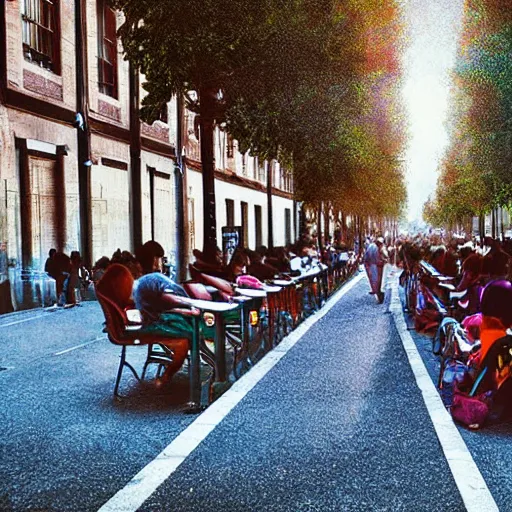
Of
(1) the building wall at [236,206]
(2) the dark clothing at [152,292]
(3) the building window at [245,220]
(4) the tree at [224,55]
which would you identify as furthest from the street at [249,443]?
(3) the building window at [245,220]

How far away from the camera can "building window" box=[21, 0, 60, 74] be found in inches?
844

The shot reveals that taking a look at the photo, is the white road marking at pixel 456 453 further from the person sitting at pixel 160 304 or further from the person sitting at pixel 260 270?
the person sitting at pixel 260 270

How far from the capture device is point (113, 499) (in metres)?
5.21

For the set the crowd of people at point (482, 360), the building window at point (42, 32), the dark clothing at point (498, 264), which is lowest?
the crowd of people at point (482, 360)

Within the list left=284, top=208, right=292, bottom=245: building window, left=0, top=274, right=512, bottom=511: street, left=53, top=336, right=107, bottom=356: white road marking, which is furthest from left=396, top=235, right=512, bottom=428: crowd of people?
left=284, top=208, right=292, bottom=245: building window

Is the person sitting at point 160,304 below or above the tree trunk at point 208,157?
below

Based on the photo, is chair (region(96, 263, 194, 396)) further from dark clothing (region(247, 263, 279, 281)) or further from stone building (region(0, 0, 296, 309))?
stone building (region(0, 0, 296, 309))

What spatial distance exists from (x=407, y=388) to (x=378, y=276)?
13507 mm

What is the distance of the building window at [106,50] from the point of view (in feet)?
85.8

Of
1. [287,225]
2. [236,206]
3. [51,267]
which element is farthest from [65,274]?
[287,225]

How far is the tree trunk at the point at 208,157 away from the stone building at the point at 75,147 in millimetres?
4434

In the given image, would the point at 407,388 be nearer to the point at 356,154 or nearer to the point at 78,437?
the point at 78,437

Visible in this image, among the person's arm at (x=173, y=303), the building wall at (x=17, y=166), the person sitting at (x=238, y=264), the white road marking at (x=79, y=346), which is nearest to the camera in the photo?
the person's arm at (x=173, y=303)

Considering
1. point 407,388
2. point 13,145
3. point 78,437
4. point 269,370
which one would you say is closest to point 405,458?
point 78,437
